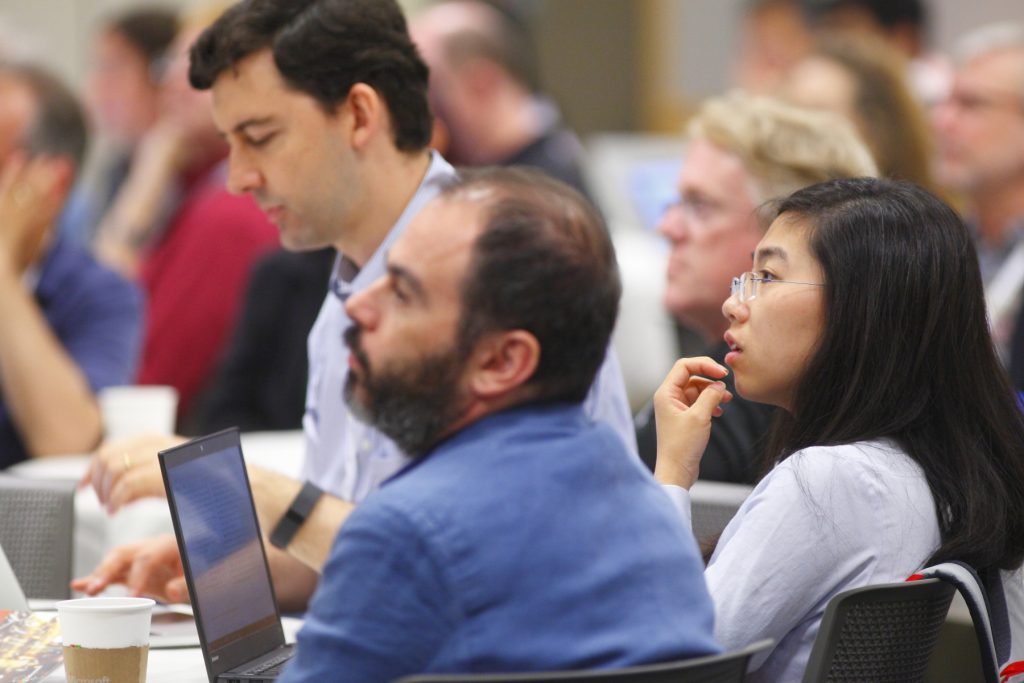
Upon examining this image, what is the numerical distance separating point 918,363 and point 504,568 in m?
0.72

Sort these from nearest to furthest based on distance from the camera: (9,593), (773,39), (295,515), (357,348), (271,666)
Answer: (357,348), (271,666), (9,593), (295,515), (773,39)

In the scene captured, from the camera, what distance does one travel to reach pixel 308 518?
2111 mm

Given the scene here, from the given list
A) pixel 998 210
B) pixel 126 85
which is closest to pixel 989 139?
pixel 998 210

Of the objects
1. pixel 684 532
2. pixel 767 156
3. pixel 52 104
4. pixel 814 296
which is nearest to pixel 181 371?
pixel 52 104

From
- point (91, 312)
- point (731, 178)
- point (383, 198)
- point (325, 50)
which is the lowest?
point (91, 312)

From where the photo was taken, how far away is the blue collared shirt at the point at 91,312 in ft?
12.5

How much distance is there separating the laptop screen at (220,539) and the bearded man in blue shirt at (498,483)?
372 mm

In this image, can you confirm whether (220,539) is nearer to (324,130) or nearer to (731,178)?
(324,130)

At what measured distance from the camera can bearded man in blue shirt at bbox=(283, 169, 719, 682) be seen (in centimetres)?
125

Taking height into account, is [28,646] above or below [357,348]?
below

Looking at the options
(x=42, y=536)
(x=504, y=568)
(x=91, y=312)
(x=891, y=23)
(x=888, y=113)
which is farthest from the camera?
(x=891, y=23)

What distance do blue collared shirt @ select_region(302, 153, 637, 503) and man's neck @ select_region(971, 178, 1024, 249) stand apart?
2.71 meters

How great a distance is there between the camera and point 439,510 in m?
1.25

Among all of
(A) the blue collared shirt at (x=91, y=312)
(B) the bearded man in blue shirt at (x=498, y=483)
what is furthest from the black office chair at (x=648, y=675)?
(A) the blue collared shirt at (x=91, y=312)
